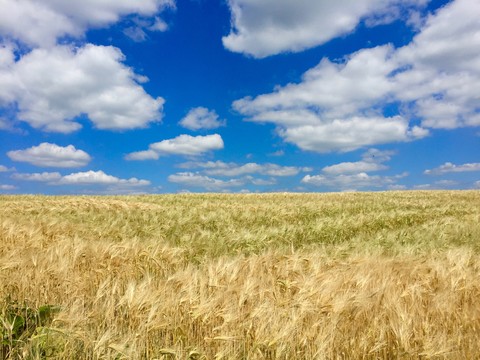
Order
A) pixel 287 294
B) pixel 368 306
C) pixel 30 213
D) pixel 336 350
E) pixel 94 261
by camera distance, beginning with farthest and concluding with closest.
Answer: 1. pixel 30 213
2. pixel 94 261
3. pixel 287 294
4. pixel 368 306
5. pixel 336 350

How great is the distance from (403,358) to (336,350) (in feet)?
1.46

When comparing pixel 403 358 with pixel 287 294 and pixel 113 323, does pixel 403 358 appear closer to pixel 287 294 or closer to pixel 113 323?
pixel 287 294

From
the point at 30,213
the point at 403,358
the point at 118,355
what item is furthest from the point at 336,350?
the point at 30,213

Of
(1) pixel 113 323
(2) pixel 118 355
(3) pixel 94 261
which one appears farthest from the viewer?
(3) pixel 94 261

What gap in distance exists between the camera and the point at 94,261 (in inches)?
177

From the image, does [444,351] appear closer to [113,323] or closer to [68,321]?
[113,323]

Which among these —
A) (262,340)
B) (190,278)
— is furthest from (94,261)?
(262,340)

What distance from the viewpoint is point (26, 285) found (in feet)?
11.7

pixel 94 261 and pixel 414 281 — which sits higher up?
pixel 94 261

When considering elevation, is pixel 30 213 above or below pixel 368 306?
above

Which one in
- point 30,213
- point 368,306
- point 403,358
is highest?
point 30,213

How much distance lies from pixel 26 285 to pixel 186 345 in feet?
6.59

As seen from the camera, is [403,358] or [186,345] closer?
[403,358]

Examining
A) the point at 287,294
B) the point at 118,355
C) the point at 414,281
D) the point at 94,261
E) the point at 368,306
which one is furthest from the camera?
the point at 94,261
